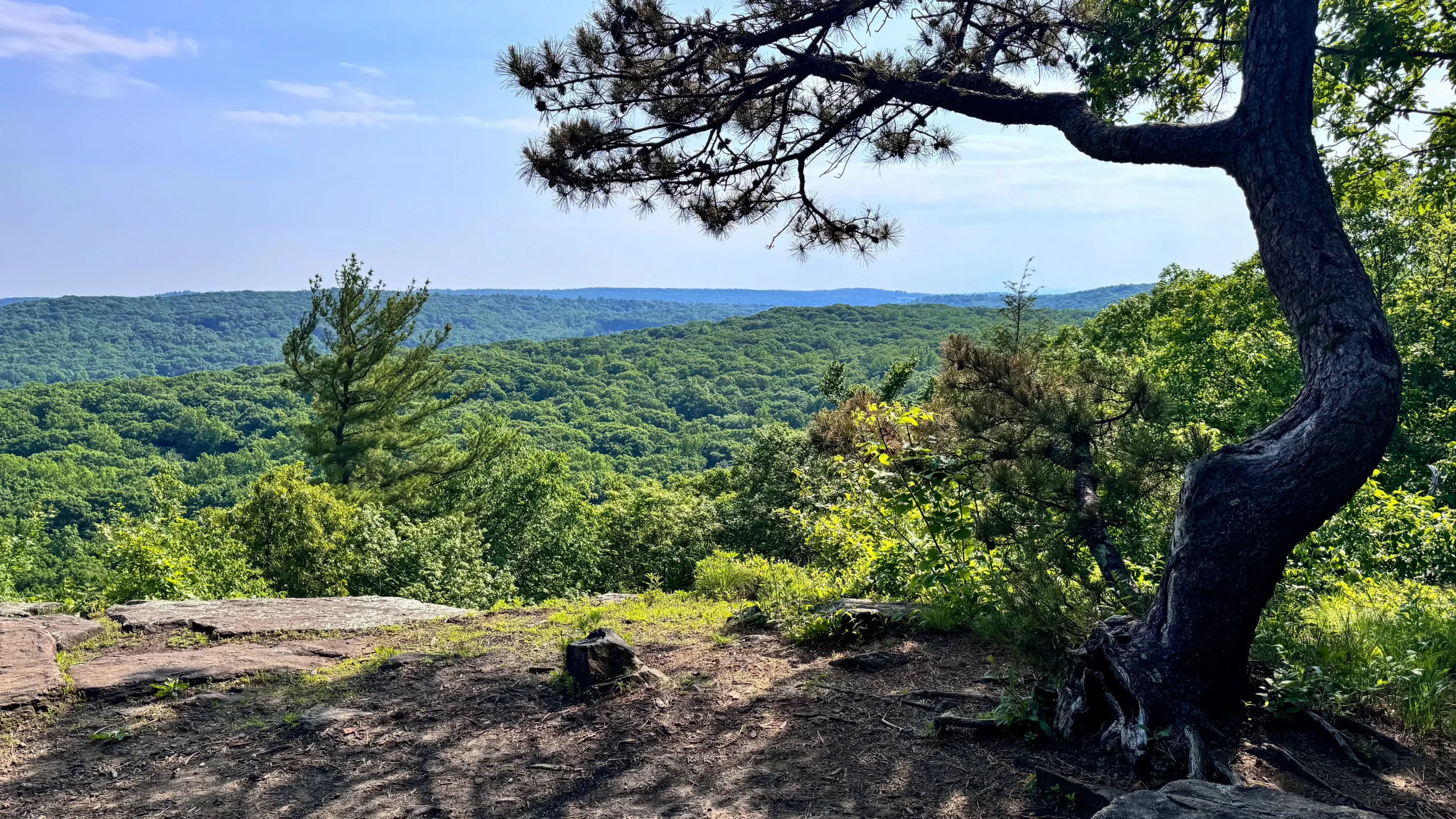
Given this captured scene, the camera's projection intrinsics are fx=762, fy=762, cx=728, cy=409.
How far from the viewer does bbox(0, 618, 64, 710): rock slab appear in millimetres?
4391

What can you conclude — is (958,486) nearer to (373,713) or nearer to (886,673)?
(886,673)

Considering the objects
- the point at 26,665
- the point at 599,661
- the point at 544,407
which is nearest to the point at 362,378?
the point at 26,665

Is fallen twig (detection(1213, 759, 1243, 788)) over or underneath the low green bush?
underneath

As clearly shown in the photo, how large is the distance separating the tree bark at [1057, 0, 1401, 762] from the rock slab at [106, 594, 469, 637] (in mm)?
6003

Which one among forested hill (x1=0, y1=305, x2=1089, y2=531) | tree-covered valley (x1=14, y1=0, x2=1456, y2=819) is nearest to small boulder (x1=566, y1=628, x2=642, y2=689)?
tree-covered valley (x1=14, y1=0, x2=1456, y2=819)

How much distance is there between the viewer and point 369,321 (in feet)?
85.5

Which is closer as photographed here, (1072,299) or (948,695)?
(948,695)

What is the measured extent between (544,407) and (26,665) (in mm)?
82759

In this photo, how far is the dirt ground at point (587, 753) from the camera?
10.0 ft

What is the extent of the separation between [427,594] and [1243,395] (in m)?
20.4

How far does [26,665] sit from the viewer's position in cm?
488

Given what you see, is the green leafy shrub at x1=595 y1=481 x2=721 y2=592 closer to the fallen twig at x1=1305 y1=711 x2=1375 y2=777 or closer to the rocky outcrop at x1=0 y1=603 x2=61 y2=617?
the rocky outcrop at x1=0 y1=603 x2=61 y2=617

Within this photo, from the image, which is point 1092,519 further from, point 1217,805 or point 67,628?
point 67,628

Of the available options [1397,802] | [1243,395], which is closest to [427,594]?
[1397,802]
